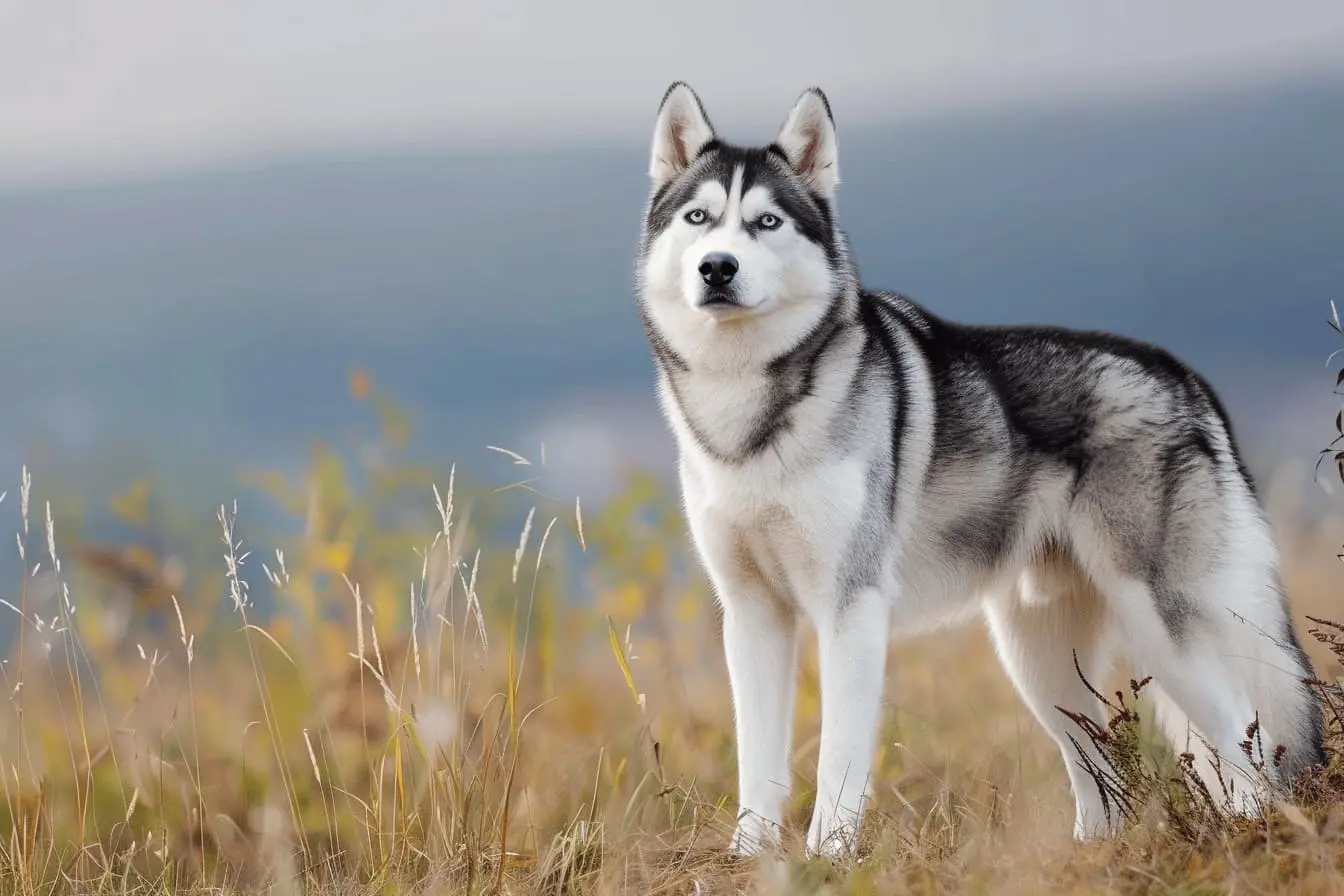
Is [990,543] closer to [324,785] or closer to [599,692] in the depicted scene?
[599,692]

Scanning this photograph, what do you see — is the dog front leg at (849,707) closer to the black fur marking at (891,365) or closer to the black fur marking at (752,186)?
the black fur marking at (891,365)

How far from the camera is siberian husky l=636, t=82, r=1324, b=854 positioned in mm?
3836

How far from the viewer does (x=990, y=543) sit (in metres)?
4.33

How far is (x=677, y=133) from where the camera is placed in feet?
13.6

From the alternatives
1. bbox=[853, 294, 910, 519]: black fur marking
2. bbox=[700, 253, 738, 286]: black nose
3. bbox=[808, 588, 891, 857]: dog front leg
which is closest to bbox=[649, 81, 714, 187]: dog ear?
bbox=[700, 253, 738, 286]: black nose

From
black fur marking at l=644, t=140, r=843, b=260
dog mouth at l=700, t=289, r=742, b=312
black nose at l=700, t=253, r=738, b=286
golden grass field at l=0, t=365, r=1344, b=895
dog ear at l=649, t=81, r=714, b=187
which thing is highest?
dog ear at l=649, t=81, r=714, b=187

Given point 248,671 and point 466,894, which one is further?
point 248,671

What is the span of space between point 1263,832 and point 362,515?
9.75 feet

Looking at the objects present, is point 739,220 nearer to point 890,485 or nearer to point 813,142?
point 813,142

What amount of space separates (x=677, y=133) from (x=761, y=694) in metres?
1.74

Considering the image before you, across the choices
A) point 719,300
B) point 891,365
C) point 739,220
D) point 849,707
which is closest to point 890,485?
point 891,365

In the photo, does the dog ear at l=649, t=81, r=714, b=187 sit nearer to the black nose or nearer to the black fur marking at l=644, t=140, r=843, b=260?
the black fur marking at l=644, t=140, r=843, b=260

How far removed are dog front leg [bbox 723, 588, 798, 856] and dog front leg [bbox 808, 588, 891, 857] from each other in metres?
0.24

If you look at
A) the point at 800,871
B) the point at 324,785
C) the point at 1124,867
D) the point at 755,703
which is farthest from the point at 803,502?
the point at 324,785
